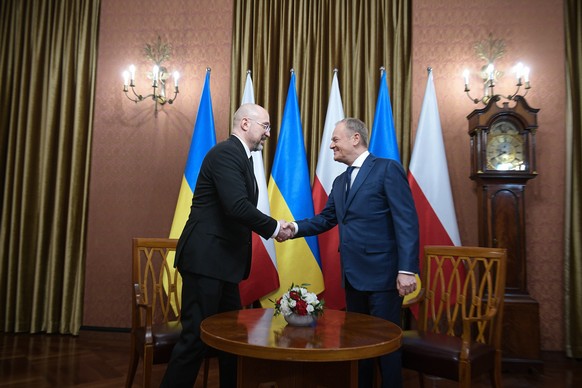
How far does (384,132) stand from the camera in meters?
3.14

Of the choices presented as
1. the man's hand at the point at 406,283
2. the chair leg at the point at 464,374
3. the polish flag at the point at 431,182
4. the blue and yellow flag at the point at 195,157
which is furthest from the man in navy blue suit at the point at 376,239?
the blue and yellow flag at the point at 195,157

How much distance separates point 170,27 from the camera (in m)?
3.84

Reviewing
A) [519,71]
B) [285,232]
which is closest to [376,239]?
[285,232]

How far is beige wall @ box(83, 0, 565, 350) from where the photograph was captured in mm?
3336

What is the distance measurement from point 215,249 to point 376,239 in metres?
0.76

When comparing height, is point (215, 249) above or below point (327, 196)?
below

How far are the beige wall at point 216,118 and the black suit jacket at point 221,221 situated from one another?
1694mm

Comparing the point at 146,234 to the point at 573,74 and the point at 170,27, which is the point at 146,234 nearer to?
the point at 170,27

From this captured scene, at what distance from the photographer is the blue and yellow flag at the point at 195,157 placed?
10.3 ft

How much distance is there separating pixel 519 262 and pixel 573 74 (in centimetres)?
155

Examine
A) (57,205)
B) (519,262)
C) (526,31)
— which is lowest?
(519,262)

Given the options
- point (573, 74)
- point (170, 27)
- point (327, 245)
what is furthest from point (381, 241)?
point (170, 27)

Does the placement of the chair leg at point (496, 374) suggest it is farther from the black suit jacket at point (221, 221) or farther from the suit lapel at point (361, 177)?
the black suit jacket at point (221, 221)

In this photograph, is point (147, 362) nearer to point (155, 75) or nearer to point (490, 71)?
point (155, 75)
